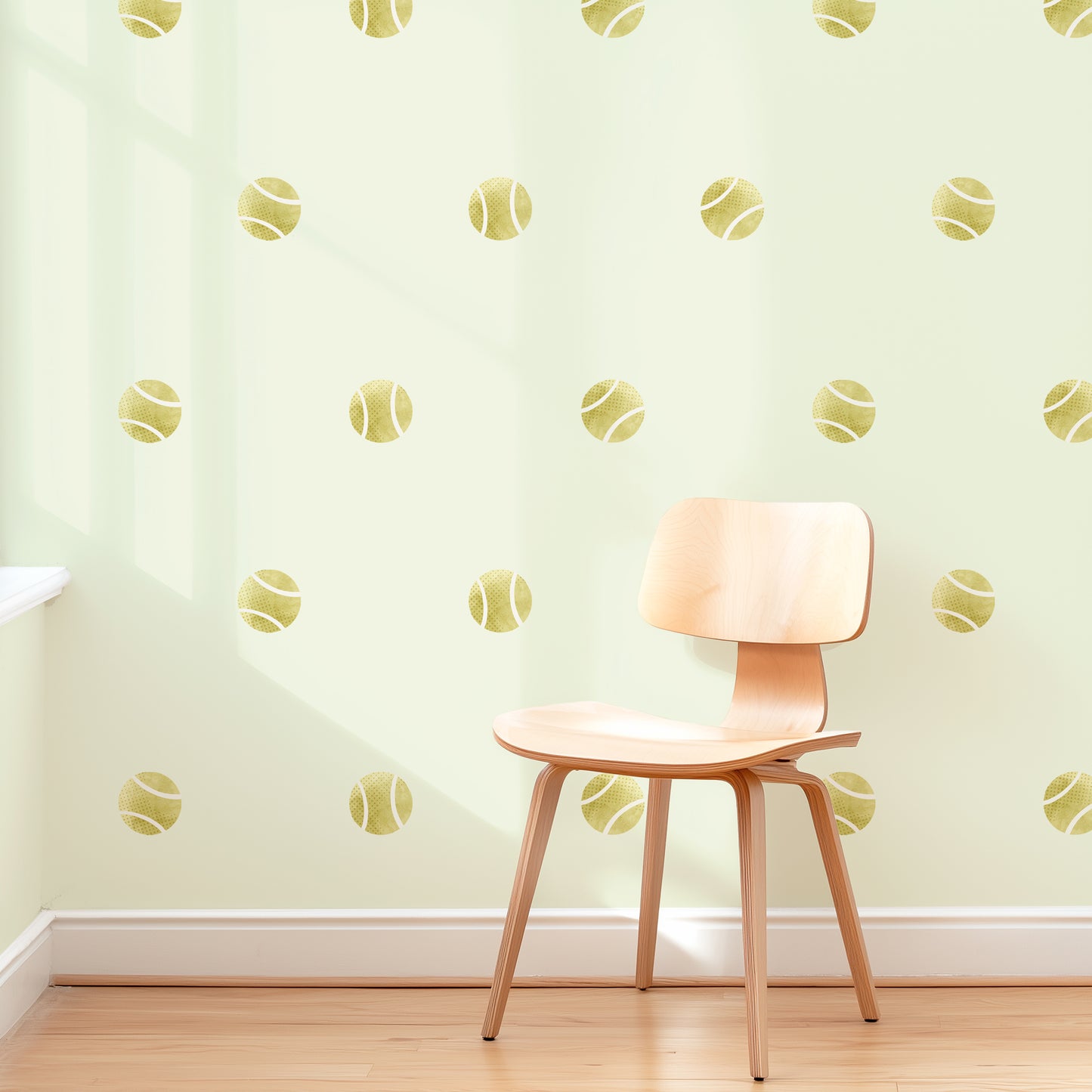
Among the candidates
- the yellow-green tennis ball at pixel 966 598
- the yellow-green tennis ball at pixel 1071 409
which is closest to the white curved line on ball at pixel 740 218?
the yellow-green tennis ball at pixel 1071 409

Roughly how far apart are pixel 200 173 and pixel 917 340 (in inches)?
47.2

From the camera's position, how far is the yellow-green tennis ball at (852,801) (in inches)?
71.4

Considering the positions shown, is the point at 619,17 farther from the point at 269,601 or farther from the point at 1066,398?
the point at 269,601

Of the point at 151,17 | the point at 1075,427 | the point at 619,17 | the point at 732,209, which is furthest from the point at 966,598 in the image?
the point at 151,17

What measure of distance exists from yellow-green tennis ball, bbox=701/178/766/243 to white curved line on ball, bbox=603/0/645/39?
30 centimetres

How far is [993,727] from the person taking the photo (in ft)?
5.92

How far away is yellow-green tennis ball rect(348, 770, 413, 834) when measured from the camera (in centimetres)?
182

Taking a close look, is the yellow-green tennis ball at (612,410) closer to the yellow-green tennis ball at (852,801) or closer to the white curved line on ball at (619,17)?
the white curved line on ball at (619,17)

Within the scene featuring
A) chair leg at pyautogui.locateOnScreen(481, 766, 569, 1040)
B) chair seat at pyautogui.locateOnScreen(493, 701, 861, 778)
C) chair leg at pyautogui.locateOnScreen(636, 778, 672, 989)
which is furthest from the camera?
chair leg at pyautogui.locateOnScreen(636, 778, 672, 989)

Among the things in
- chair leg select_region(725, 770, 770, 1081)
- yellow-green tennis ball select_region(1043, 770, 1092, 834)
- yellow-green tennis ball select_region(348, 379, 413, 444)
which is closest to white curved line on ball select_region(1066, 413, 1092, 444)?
yellow-green tennis ball select_region(1043, 770, 1092, 834)

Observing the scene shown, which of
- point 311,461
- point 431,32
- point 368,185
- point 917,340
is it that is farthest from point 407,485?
point 917,340

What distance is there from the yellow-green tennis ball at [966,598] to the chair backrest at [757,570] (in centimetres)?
27

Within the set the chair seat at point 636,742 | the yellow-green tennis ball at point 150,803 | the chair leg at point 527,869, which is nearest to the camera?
the chair seat at point 636,742

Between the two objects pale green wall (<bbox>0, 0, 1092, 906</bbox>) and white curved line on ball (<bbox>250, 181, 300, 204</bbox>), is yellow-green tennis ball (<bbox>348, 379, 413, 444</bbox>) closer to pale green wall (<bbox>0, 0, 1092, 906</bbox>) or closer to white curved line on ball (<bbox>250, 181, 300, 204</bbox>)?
pale green wall (<bbox>0, 0, 1092, 906</bbox>)
